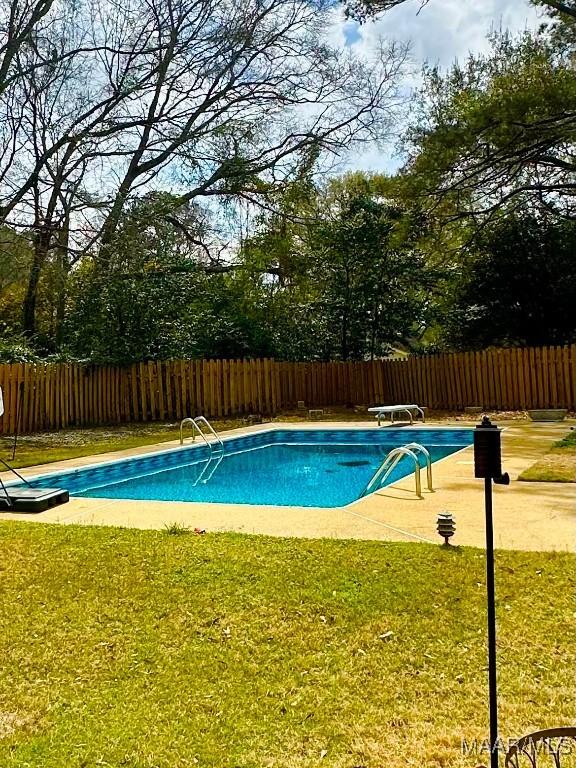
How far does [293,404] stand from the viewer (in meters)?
16.7

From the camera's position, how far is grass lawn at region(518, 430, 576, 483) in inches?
256

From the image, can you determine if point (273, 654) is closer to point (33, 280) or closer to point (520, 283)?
point (520, 283)

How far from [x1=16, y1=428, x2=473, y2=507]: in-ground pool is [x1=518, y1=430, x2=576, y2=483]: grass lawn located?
1.88 m

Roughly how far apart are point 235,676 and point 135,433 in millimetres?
10946

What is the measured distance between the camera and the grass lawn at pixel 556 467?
6.50 meters

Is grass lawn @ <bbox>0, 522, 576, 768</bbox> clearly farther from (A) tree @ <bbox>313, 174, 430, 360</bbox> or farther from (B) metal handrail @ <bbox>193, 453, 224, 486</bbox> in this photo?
(A) tree @ <bbox>313, 174, 430, 360</bbox>

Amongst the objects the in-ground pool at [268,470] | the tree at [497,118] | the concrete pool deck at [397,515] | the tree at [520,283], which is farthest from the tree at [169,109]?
the concrete pool deck at [397,515]

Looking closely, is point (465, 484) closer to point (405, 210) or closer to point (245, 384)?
point (245, 384)

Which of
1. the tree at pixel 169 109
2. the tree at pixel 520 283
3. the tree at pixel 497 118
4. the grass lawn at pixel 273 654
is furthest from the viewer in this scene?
the tree at pixel 520 283

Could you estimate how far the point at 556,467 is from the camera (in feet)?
23.2

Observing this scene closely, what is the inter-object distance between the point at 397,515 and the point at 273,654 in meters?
2.75

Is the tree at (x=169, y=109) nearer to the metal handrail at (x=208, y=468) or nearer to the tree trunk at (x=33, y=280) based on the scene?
the tree trunk at (x=33, y=280)

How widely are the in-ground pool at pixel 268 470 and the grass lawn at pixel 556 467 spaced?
1.88 meters

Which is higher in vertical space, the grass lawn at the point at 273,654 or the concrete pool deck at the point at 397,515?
the concrete pool deck at the point at 397,515
